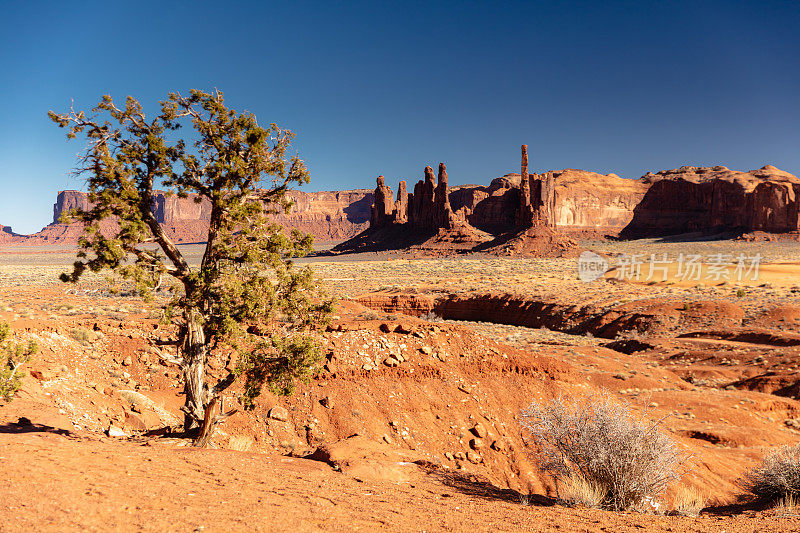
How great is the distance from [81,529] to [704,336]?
90.2 feet

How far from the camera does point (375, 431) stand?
10148 mm

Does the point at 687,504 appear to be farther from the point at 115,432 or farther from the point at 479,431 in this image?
the point at 115,432

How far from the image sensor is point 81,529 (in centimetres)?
397

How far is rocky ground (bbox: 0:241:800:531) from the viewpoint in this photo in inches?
192

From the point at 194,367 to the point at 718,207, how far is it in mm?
143346

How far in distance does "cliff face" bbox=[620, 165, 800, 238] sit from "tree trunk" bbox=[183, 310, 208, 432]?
131 m

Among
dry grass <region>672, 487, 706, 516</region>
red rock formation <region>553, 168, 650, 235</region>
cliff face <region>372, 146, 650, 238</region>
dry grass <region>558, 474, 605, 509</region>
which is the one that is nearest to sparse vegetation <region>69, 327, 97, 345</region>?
dry grass <region>558, 474, 605, 509</region>

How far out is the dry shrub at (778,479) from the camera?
6.73 metres

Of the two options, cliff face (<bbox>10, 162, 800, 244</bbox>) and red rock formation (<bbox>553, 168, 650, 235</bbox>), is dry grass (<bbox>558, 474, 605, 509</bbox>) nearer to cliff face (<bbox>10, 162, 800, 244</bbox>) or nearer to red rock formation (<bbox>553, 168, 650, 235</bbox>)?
cliff face (<bbox>10, 162, 800, 244</bbox>)

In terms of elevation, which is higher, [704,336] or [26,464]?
[26,464]

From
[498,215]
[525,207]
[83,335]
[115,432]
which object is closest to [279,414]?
[115,432]

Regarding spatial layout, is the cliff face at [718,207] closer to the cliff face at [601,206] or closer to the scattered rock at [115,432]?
the cliff face at [601,206]

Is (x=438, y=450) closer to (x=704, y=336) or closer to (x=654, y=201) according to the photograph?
(x=704, y=336)

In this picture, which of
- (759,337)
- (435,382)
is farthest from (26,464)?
(759,337)
